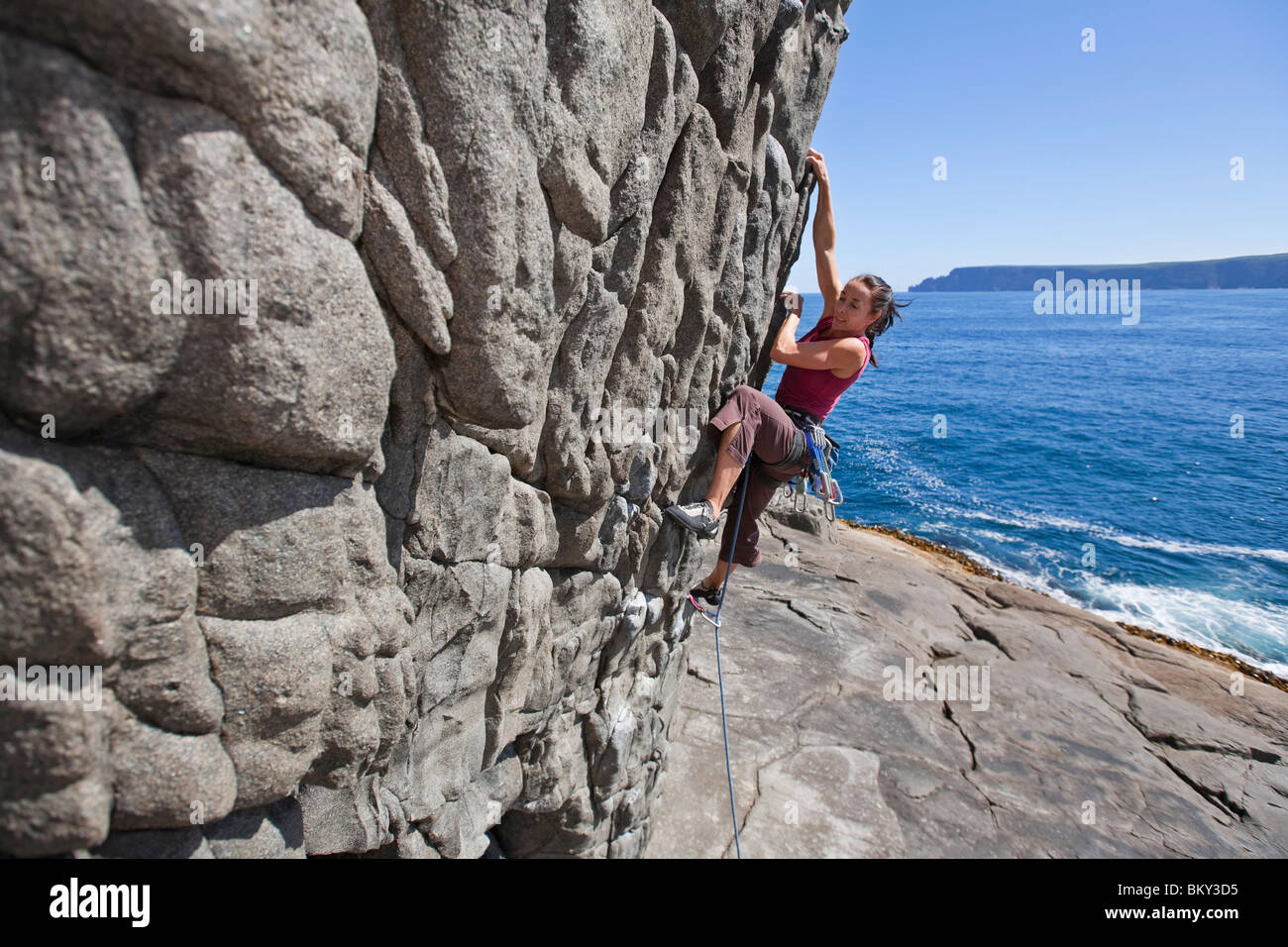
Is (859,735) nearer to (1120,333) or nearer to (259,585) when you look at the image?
(259,585)

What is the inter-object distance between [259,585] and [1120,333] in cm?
7976

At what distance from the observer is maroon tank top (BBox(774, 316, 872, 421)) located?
5348 millimetres

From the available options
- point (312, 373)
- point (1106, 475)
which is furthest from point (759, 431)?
point (1106, 475)

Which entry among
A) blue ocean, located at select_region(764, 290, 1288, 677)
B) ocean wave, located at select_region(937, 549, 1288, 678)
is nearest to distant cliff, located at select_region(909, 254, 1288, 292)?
blue ocean, located at select_region(764, 290, 1288, 677)

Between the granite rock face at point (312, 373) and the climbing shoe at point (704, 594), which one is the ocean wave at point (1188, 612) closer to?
the climbing shoe at point (704, 594)

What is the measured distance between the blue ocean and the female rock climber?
1.65m

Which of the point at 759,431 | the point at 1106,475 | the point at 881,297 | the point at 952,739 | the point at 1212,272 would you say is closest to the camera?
the point at 881,297

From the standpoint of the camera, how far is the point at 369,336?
2197 millimetres

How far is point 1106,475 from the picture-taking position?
81.7 ft

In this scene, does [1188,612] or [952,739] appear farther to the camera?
[1188,612]

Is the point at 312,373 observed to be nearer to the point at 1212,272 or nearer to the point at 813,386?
the point at 813,386

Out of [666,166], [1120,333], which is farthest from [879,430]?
[1120,333]

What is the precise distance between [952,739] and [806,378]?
480 cm

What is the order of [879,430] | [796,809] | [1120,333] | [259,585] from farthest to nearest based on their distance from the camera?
[1120,333] → [879,430] → [796,809] → [259,585]
